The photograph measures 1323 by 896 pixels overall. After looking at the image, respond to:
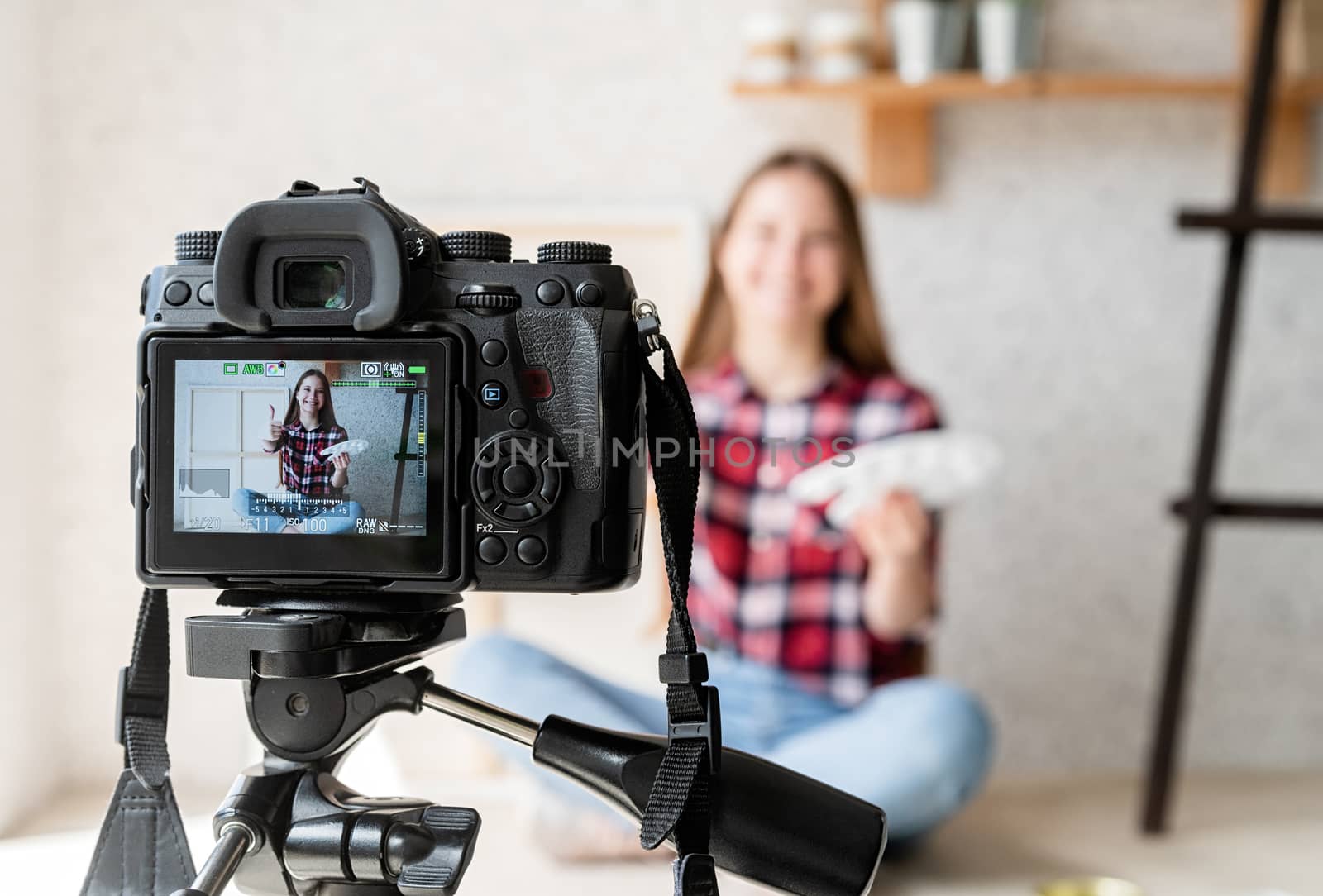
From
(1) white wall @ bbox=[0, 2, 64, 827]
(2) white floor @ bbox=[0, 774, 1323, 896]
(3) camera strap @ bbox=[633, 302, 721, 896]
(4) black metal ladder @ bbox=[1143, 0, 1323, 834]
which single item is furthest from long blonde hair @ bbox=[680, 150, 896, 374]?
(3) camera strap @ bbox=[633, 302, 721, 896]

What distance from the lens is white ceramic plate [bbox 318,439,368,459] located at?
0.54 meters

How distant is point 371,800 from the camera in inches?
22.8

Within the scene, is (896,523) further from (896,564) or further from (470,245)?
(470,245)

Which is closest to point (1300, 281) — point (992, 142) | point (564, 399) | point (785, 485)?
point (992, 142)

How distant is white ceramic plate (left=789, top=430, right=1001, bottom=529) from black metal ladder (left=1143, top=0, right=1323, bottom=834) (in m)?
0.47

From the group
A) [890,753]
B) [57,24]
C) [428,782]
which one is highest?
[57,24]

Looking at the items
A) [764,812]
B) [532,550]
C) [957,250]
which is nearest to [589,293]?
[532,550]

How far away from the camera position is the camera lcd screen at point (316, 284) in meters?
0.54

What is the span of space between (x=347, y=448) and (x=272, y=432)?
0.12 feet

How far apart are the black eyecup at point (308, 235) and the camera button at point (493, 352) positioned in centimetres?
4

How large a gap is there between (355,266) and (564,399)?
0.38ft

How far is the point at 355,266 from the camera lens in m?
0.54

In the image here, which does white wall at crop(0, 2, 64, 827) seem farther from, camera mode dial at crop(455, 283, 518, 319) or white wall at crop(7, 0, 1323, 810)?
camera mode dial at crop(455, 283, 518, 319)

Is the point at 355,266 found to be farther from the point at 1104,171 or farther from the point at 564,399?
the point at 1104,171
